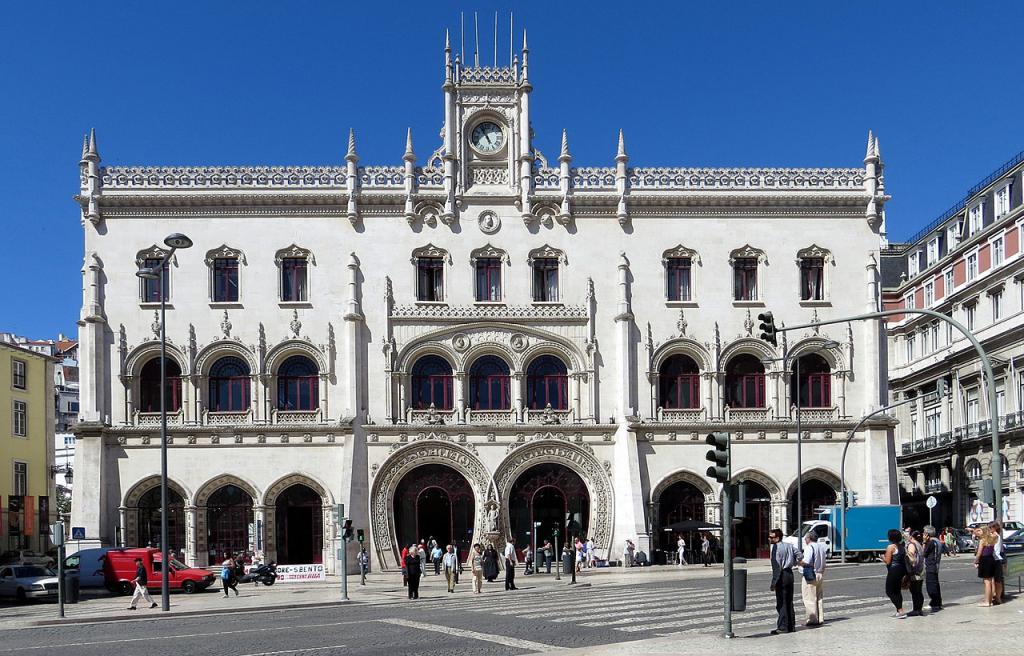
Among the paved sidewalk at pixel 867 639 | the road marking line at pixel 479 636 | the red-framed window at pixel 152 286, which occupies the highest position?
the red-framed window at pixel 152 286

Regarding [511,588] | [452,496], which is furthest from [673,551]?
[511,588]

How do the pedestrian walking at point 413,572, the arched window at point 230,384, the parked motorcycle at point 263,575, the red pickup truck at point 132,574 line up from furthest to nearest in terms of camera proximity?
1. the arched window at point 230,384
2. the parked motorcycle at point 263,575
3. the red pickup truck at point 132,574
4. the pedestrian walking at point 413,572

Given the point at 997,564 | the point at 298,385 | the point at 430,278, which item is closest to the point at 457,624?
the point at 997,564

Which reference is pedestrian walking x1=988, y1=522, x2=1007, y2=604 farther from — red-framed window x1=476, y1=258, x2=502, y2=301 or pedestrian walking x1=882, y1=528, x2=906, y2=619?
red-framed window x1=476, y1=258, x2=502, y2=301

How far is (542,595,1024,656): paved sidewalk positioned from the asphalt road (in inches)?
26.6

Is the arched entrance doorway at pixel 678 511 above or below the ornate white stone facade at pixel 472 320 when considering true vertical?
below

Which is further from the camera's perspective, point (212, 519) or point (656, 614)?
→ point (212, 519)

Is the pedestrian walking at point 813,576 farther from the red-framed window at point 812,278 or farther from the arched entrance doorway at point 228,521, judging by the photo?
the arched entrance doorway at point 228,521

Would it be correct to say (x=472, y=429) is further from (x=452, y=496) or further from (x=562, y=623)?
(x=562, y=623)

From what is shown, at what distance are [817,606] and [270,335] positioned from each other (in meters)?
31.9

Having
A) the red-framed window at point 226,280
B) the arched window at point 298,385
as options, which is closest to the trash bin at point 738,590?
the arched window at point 298,385

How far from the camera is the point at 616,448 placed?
1967 inches

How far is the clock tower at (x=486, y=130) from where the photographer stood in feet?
167

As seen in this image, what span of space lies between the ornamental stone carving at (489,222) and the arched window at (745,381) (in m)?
11.1
